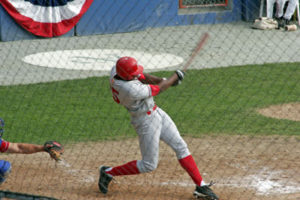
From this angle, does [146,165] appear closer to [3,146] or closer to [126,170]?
[126,170]

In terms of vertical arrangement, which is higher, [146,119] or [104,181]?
[146,119]

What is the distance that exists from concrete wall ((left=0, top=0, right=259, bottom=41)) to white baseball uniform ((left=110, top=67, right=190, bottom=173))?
30.4ft

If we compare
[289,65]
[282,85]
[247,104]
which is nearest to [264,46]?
[289,65]

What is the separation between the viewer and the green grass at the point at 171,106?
337 inches

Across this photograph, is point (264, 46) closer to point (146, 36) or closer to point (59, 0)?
point (146, 36)

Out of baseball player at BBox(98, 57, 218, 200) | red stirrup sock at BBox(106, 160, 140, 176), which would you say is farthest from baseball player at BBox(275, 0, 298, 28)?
red stirrup sock at BBox(106, 160, 140, 176)

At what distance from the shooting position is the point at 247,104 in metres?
9.95

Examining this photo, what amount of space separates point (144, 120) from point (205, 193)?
1.01m

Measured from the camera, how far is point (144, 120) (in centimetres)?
604

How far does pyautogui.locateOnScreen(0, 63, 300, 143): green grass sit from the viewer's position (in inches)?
337

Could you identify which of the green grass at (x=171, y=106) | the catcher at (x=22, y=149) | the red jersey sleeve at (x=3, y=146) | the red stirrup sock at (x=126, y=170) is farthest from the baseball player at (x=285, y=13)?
the red jersey sleeve at (x=3, y=146)

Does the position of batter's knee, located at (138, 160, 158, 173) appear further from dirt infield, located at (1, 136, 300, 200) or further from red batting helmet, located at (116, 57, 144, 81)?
red batting helmet, located at (116, 57, 144, 81)

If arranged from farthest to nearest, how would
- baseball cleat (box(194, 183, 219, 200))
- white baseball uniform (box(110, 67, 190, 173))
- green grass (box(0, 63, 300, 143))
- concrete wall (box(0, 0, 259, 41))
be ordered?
concrete wall (box(0, 0, 259, 41)) → green grass (box(0, 63, 300, 143)) → baseball cleat (box(194, 183, 219, 200)) → white baseball uniform (box(110, 67, 190, 173))

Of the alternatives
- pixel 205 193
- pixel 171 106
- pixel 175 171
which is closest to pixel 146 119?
pixel 205 193
